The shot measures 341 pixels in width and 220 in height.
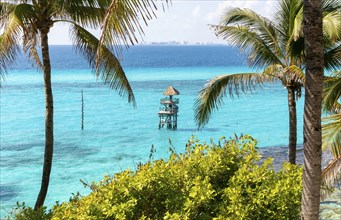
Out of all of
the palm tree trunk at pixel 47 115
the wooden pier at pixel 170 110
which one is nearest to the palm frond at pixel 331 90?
the palm tree trunk at pixel 47 115

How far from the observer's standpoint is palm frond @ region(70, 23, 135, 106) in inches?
352

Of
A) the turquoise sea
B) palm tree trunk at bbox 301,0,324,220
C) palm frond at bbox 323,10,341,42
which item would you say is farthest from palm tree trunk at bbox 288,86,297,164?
palm tree trunk at bbox 301,0,324,220

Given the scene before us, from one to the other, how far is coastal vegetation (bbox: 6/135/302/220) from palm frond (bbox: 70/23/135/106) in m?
3.36

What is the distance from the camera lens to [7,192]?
746 inches

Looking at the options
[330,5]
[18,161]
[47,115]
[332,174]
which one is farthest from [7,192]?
[330,5]

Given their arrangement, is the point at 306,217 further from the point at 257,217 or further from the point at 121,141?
the point at 121,141

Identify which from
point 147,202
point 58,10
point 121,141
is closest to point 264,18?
point 58,10

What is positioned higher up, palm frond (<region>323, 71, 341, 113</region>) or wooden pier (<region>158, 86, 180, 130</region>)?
palm frond (<region>323, 71, 341, 113</region>)

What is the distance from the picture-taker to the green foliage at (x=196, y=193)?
16.9 feet

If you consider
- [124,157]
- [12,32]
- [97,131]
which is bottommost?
[124,157]

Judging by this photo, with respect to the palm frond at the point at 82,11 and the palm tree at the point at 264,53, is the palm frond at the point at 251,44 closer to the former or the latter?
the palm tree at the point at 264,53

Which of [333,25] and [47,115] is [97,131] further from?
[333,25]

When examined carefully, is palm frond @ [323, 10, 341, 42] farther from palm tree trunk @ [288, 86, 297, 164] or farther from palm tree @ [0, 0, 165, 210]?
palm tree @ [0, 0, 165, 210]

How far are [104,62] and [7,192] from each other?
12334 mm
